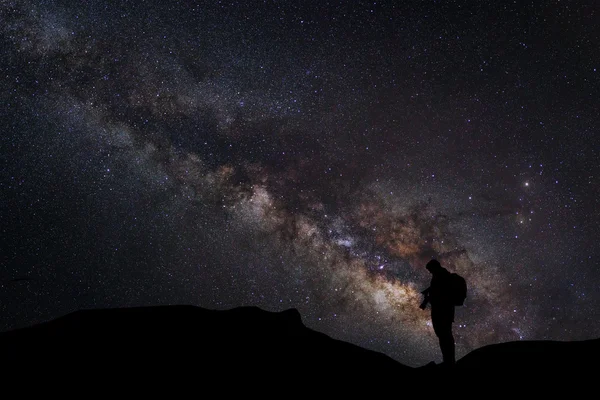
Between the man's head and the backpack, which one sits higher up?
the man's head

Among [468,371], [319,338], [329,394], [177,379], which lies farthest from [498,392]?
[177,379]

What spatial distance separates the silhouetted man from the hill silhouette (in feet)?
1.68

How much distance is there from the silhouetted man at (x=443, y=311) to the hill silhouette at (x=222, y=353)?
51 centimetres

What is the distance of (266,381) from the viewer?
7.00 meters

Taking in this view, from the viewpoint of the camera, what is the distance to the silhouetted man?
7176mm

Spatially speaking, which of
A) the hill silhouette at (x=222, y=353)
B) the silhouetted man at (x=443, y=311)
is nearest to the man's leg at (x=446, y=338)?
the silhouetted man at (x=443, y=311)

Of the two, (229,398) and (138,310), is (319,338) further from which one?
(138,310)

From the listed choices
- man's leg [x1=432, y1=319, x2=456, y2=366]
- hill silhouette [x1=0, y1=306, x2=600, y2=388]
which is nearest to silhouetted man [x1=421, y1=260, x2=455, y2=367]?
man's leg [x1=432, y1=319, x2=456, y2=366]

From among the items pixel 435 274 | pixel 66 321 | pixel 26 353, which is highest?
pixel 435 274

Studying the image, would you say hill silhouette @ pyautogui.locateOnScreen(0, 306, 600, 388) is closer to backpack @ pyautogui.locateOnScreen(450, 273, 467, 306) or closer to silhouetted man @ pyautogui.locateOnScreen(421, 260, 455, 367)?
silhouetted man @ pyautogui.locateOnScreen(421, 260, 455, 367)

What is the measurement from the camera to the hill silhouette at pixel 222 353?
6.85 meters

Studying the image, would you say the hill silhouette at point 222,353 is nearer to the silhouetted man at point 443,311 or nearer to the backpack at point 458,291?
the silhouetted man at point 443,311

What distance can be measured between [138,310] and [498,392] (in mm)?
7854

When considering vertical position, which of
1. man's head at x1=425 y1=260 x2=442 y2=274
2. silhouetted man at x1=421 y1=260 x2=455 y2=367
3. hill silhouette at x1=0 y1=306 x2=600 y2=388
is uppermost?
man's head at x1=425 y1=260 x2=442 y2=274
